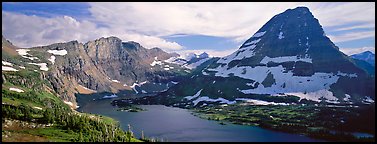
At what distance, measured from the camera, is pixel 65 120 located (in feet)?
508

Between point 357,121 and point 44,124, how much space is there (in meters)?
137

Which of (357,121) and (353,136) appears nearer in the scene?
(353,136)

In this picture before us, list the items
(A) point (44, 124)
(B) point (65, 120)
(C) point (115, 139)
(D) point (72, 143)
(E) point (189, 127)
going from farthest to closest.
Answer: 1. (E) point (189, 127)
2. (B) point (65, 120)
3. (A) point (44, 124)
4. (C) point (115, 139)
5. (D) point (72, 143)

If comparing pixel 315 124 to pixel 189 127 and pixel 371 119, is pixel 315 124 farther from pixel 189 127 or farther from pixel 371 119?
pixel 189 127

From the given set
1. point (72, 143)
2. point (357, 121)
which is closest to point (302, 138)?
point (357, 121)

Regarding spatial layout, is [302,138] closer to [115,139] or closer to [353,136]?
[353,136]

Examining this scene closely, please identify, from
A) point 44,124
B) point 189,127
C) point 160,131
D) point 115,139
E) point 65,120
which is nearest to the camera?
point 115,139

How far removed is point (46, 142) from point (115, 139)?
73.3ft

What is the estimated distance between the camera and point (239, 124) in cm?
19500

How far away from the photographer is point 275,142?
477 feet

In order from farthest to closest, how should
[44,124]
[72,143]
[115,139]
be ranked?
[44,124] → [115,139] → [72,143]

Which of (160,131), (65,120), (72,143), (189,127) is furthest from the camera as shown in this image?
(189,127)

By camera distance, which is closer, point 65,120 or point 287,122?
point 65,120

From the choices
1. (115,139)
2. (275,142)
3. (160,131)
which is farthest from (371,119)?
(115,139)
